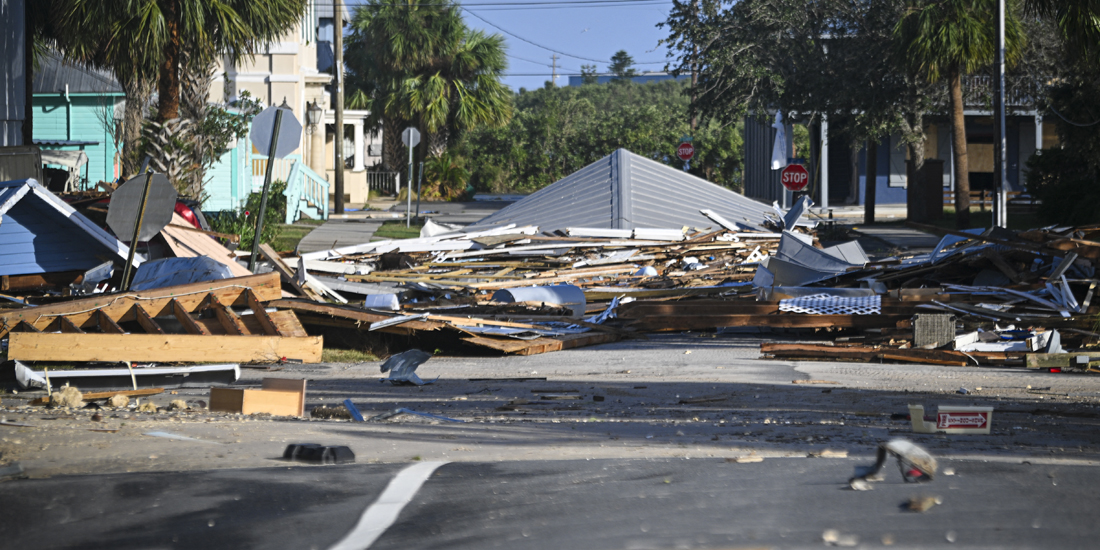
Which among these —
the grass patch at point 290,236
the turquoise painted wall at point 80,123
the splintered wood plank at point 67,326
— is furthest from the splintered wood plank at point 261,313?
the turquoise painted wall at point 80,123

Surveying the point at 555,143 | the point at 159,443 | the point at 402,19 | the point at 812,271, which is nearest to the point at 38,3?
the point at 812,271

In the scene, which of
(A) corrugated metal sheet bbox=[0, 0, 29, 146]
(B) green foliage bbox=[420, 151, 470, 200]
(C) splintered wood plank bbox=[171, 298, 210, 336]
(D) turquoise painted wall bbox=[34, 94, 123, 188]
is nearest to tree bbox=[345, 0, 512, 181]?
(B) green foliage bbox=[420, 151, 470, 200]

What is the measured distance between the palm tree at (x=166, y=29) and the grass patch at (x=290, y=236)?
2940 millimetres

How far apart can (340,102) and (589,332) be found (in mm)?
23051

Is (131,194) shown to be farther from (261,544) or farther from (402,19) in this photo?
(402,19)

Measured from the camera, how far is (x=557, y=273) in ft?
44.3

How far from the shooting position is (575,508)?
131 inches

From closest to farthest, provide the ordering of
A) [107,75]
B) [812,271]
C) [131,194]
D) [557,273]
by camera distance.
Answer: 1. [131,194]
2. [812,271]
3. [557,273]
4. [107,75]

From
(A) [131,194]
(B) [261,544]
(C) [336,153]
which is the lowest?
(B) [261,544]

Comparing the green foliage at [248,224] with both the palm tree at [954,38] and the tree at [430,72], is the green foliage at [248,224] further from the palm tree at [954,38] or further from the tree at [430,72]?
the tree at [430,72]

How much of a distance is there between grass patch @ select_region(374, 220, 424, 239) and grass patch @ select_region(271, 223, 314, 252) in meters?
1.77

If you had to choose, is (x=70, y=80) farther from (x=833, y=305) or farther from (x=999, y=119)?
(x=833, y=305)

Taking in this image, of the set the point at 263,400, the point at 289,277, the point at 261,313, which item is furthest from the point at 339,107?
the point at 263,400

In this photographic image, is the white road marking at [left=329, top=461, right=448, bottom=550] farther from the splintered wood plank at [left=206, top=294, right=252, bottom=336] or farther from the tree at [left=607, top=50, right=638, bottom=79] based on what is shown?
the tree at [left=607, top=50, right=638, bottom=79]
